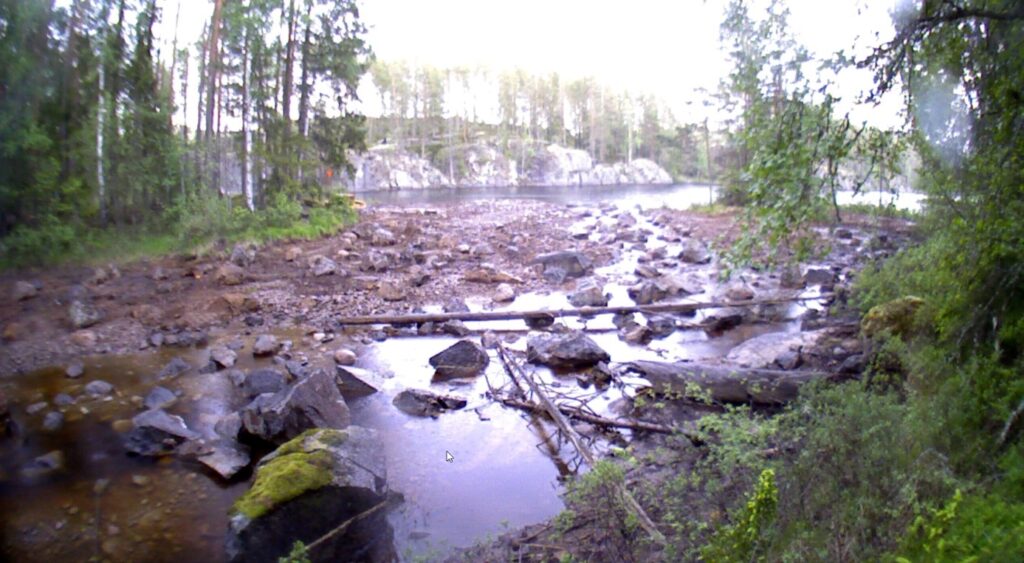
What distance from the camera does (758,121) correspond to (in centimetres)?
670

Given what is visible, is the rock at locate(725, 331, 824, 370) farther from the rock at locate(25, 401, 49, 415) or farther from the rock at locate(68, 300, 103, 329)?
the rock at locate(68, 300, 103, 329)

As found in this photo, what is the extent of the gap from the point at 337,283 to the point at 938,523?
16.8m

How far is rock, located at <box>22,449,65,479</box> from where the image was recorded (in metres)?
7.92

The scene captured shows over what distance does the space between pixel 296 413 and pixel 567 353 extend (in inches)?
196

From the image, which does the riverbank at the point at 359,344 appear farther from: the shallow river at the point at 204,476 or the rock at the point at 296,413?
the rock at the point at 296,413

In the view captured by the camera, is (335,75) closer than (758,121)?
No

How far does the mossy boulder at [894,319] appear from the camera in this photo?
30.6 feet

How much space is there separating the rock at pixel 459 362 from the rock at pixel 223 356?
12.2 ft

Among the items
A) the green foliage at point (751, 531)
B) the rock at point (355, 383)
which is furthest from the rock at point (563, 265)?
the green foliage at point (751, 531)

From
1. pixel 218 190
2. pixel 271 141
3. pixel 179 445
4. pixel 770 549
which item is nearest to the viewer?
pixel 770 549

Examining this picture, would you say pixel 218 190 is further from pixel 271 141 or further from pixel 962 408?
pixel 962 408

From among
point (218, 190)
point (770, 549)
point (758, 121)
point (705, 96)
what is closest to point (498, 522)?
point (770, 549)

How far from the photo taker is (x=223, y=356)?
39.4 ft

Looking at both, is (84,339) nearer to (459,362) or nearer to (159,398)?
(159,398)
